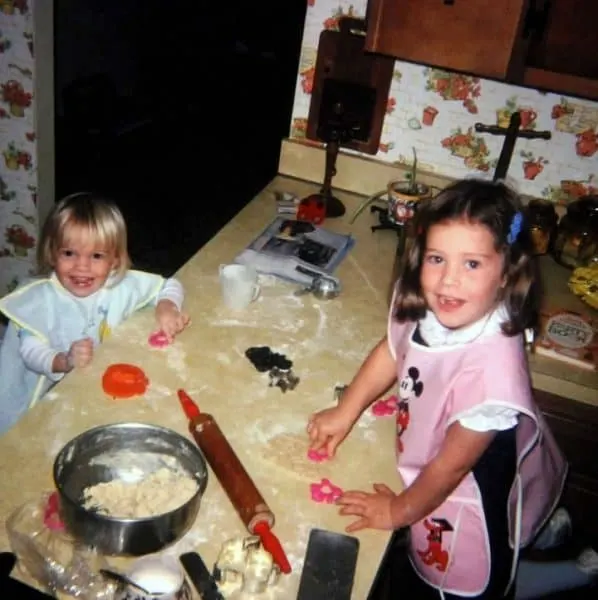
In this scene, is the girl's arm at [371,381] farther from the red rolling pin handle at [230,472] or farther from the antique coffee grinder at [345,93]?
the antique coffee grinder at [345,93]

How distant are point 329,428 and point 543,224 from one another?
984 millimetres

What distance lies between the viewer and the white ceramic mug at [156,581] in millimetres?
773

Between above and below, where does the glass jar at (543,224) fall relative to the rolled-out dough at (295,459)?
above

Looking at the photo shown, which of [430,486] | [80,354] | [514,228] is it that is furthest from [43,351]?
[514,228]

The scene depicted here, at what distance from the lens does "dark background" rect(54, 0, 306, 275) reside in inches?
139

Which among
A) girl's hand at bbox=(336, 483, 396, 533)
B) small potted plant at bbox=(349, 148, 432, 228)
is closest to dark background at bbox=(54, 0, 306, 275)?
small potted plant at bbox=(349, 148, 432, 228)

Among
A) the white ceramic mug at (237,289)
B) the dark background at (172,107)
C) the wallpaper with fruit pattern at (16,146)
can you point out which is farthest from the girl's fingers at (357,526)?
the dark background at (172,107)

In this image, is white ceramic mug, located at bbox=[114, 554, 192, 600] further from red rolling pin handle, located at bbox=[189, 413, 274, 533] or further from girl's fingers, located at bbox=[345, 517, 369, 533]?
girl's fingers, located at bbox=[345, 517, 369, 533]

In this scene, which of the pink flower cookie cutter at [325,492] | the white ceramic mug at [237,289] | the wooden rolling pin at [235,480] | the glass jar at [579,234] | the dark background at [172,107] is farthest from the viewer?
the dark background at [172,107]

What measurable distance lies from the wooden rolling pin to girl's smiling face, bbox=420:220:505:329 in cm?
Result: 37

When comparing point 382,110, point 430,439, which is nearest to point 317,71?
point 382,110

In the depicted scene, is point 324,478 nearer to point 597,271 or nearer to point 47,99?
point 597,271

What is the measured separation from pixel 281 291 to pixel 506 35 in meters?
0.67

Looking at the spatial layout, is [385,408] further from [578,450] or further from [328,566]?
[578,450]
